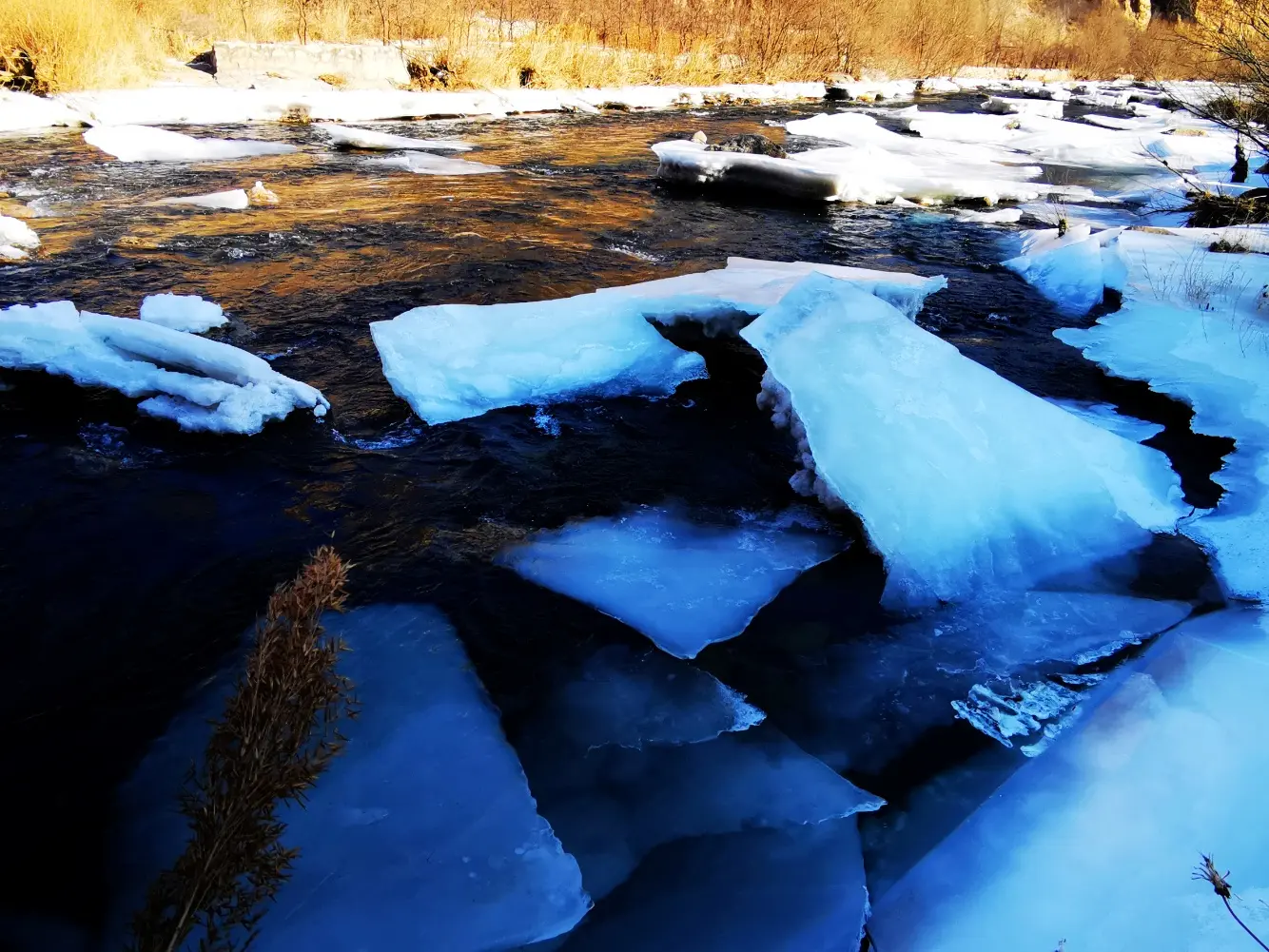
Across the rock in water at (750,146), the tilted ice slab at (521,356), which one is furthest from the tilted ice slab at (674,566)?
the rock in water at (750,146)

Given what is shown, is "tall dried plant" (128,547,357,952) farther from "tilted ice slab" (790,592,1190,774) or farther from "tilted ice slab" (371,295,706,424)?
"tilted ice slab" (371,295,706,424)

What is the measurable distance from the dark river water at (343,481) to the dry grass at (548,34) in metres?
5.81

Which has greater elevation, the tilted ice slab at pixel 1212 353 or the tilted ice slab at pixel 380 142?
the tilted ice slab at pixel 380 142

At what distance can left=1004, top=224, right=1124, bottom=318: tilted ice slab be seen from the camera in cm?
609

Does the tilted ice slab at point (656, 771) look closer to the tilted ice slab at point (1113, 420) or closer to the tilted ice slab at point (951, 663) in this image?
the tilted ice slab at point (951, 663)

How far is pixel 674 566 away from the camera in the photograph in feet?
9.63

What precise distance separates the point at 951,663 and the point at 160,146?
402 inches

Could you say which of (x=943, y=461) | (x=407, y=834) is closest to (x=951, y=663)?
(x=943, y=461)

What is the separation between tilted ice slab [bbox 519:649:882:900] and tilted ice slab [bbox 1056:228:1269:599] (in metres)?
1.94

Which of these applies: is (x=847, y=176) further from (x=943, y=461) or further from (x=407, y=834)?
(x=407, y=834)

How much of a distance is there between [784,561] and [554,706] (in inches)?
43.5

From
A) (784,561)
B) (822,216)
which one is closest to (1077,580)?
(784,561)

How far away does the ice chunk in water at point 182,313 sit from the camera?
449 centimetres

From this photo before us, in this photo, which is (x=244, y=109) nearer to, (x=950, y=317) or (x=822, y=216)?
(x=822, y=216)
